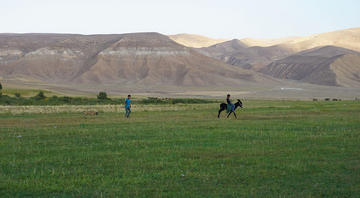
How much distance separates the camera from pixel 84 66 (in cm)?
17750

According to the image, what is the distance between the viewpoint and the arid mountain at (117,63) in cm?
16412

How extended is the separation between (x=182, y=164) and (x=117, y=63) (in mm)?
166371

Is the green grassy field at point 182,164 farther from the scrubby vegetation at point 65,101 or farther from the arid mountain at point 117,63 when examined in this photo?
the arid mountain at point 117,63

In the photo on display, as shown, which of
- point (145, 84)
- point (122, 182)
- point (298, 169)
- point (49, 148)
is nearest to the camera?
point (122, 182)

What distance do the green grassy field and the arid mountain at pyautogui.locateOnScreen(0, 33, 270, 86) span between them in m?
140

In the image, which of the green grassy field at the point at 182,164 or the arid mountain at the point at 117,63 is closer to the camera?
the green grassy field at the point at 182,164

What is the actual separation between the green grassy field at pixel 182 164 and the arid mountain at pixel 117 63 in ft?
460

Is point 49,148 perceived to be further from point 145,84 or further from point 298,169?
point 145,84

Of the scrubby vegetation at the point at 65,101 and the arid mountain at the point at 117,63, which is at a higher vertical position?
the arid mountain at the point at 117,63

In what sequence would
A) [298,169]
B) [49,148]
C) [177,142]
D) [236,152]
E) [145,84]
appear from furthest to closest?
1. [145,84]
2. [177,142]
3. [49,148]
4. [236,152]
5. [298,169]

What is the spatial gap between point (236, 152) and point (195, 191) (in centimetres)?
461

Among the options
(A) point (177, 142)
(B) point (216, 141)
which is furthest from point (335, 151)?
(A) point (177, 142)

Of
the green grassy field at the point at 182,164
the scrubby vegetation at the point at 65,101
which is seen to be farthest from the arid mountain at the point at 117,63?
the green grassy field at the point at 182,164

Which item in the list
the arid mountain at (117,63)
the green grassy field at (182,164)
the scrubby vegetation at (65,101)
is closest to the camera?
the green grassy field at (182,164)
